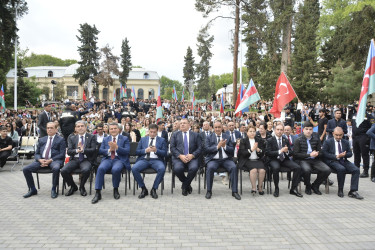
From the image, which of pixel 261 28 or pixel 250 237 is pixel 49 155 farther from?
pixel 261 28

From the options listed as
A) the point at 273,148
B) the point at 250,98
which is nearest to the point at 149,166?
the point at 273,148

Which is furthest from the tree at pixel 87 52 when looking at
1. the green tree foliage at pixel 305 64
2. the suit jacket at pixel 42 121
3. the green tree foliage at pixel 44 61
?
the suit jacket at pixel 42 121

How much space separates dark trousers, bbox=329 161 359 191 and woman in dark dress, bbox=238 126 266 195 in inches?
71.7

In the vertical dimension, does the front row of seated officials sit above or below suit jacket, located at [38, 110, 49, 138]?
below

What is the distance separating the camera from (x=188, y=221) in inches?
211

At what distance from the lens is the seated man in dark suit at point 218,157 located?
23.4 ft

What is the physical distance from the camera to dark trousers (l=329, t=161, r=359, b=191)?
7.14 m

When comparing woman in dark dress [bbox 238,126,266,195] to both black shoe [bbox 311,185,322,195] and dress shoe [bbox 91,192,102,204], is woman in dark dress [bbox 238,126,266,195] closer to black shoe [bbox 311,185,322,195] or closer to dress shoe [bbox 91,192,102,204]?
black shoe [bbox 311,185,322,195]

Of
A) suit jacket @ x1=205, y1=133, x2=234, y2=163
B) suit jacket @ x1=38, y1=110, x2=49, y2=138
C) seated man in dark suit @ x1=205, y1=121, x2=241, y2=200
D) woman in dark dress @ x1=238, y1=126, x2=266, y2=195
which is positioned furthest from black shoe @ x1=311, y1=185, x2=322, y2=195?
suit jacket @ x1=38, y1=110, x2=49, y2=138

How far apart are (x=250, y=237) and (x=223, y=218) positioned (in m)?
0.93

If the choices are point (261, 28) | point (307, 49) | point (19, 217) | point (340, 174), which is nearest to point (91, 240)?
point (19, 217)

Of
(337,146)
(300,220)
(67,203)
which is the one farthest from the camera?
(337,146)

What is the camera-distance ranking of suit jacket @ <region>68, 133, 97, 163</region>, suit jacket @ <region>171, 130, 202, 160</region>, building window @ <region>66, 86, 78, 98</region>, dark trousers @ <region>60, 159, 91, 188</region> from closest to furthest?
dark trousers @ <region>60, 159, 91, 188</region>
suit jacket @ <region>68, 133, 97, 163</region>
suit jacket @ <region>171, 130, 202, 160</region>
building window @ <region>66, 86, 78, 98</region>

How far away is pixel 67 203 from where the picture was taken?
649 cm
